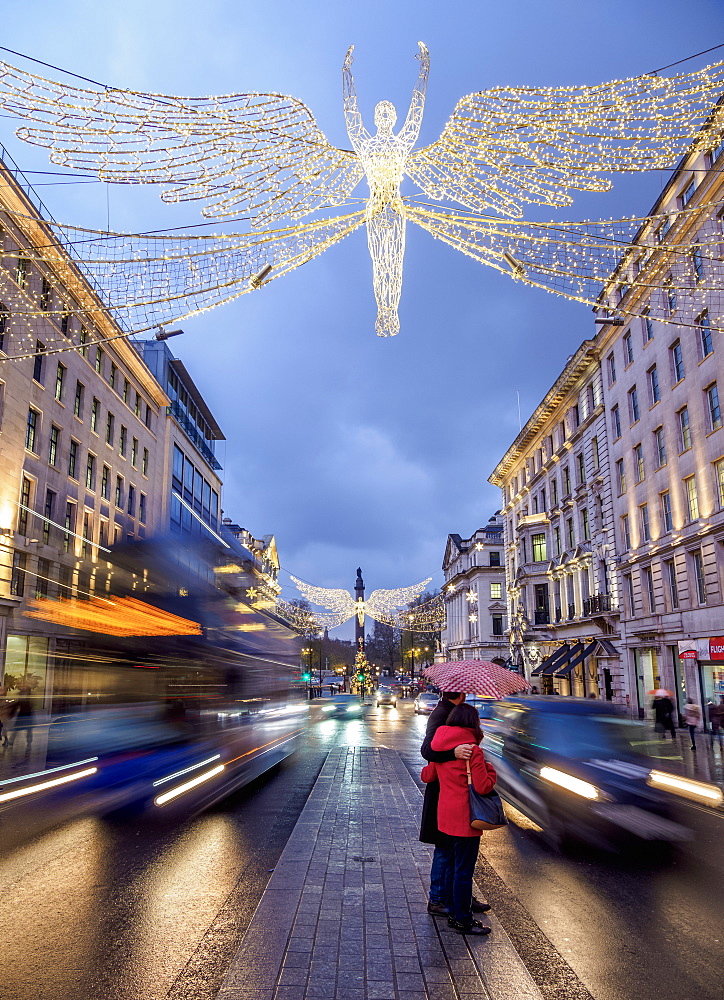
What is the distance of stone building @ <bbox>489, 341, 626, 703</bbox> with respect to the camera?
38.5 meters

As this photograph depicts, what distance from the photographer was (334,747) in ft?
72.9

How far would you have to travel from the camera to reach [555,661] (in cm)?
4481

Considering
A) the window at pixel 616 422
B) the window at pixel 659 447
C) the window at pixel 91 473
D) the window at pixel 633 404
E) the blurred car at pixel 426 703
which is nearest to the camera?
the window at pixel 659 447

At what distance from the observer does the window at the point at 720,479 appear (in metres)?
25.9

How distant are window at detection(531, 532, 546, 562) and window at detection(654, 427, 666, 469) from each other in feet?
65.7

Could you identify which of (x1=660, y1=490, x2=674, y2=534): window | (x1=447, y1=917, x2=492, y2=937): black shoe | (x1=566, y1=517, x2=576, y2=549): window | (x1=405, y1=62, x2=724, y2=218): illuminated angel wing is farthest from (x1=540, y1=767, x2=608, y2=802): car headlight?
(x1=566, y1=517, x2=576, y2=549): window

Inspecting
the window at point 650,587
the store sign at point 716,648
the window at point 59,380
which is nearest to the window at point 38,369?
the window at point 59,380

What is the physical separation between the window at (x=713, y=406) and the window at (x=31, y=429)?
27.9 m

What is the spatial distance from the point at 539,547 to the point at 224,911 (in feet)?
156

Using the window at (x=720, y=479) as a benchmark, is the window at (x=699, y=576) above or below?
below

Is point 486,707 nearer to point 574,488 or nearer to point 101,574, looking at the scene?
point 101,574

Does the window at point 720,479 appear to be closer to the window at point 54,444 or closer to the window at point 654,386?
the window at point 654,386

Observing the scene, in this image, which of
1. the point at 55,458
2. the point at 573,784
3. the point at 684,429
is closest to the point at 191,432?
the point at 55,458

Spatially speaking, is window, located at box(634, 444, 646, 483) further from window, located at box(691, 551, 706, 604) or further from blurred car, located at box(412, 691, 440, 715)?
blurred car, located at box(412, 691, 440, 715)
